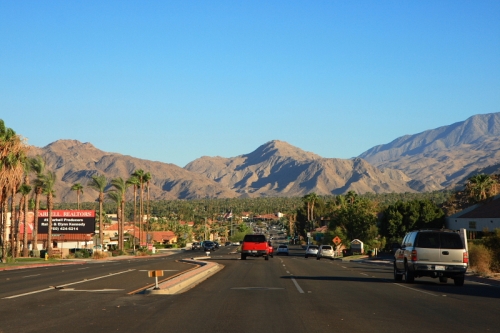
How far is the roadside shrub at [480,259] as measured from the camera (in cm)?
3874

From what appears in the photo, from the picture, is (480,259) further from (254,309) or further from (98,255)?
(98,255)

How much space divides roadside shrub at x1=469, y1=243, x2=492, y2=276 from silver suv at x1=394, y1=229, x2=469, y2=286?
12554 mm

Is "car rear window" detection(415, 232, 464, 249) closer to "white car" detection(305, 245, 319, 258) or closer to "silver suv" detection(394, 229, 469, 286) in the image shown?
"silver suv" detection(394, 229, 469, 286)

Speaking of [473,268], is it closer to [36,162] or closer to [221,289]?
[221,289]

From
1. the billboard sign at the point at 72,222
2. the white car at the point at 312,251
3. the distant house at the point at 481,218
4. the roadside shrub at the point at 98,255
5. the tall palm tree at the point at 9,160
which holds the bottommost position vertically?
the white car at the point at 312,251

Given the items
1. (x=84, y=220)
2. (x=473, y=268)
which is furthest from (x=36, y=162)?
(x=473, y=268)

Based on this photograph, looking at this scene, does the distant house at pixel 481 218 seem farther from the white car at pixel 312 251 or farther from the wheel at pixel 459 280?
the wheel at pixel 459 280

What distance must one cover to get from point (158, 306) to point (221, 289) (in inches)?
253

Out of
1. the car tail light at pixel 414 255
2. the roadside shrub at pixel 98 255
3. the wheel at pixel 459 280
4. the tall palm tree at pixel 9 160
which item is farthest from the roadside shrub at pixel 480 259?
the roadside shrub at pixel 98 255

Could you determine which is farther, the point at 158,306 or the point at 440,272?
the point at 440,272

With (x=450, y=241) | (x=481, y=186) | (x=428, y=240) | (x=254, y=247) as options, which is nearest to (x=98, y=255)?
(x=254, y=247)

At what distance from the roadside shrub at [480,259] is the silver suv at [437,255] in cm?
1255

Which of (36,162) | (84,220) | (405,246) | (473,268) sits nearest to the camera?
(405,246)

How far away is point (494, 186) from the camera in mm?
95562
